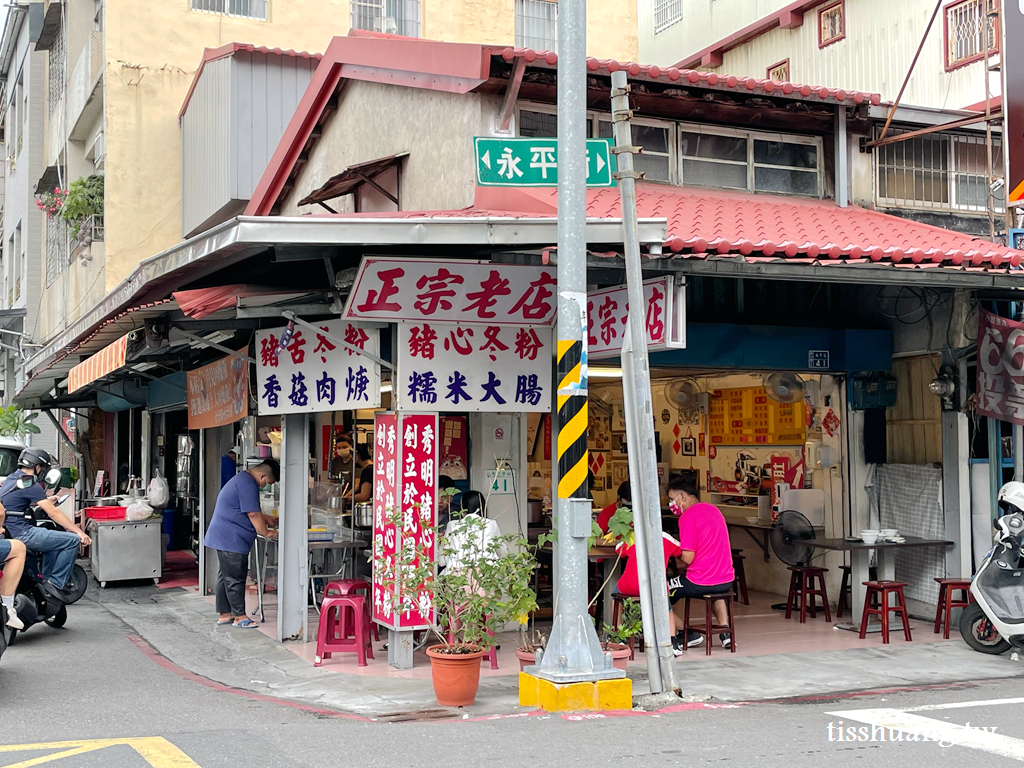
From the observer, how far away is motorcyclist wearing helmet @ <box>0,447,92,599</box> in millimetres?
10789

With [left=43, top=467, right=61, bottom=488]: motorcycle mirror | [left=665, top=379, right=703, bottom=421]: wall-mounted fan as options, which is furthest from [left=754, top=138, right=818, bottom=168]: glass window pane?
[left=43, top=467, right=61, bottom=488]: motorcycle mirror

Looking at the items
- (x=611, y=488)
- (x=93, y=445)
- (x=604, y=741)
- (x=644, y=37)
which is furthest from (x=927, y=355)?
(x=93, y=445)

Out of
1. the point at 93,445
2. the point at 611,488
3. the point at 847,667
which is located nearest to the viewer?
the point at 847,667

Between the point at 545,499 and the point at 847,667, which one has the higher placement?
the point at 545,499

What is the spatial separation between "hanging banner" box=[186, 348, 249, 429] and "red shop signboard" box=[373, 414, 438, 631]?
9.71 feet

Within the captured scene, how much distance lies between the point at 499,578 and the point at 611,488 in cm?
847

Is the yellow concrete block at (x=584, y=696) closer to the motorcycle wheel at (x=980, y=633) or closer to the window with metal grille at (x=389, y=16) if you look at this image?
the motorcycle wheel at (x=980, y=633)

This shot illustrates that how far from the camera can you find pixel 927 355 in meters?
11.5

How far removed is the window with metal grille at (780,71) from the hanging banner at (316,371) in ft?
47.1

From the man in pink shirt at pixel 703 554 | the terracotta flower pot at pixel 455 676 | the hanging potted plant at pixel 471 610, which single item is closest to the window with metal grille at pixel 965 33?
the man in pink shirt at pixel 703 554

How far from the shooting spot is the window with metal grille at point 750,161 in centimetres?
1152

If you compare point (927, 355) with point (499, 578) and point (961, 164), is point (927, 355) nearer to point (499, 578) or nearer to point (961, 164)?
point (961, 164)

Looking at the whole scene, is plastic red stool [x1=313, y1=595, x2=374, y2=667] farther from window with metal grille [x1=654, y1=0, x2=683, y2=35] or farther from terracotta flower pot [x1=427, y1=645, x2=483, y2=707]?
window with metal grille [x1=654, y1=0, x2=683, y2=35]

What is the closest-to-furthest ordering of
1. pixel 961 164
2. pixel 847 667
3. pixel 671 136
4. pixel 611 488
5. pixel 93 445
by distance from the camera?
pixel 847 667, pixel 671 136, pixel 961 164, pixel 611 488, pixel 93 445
